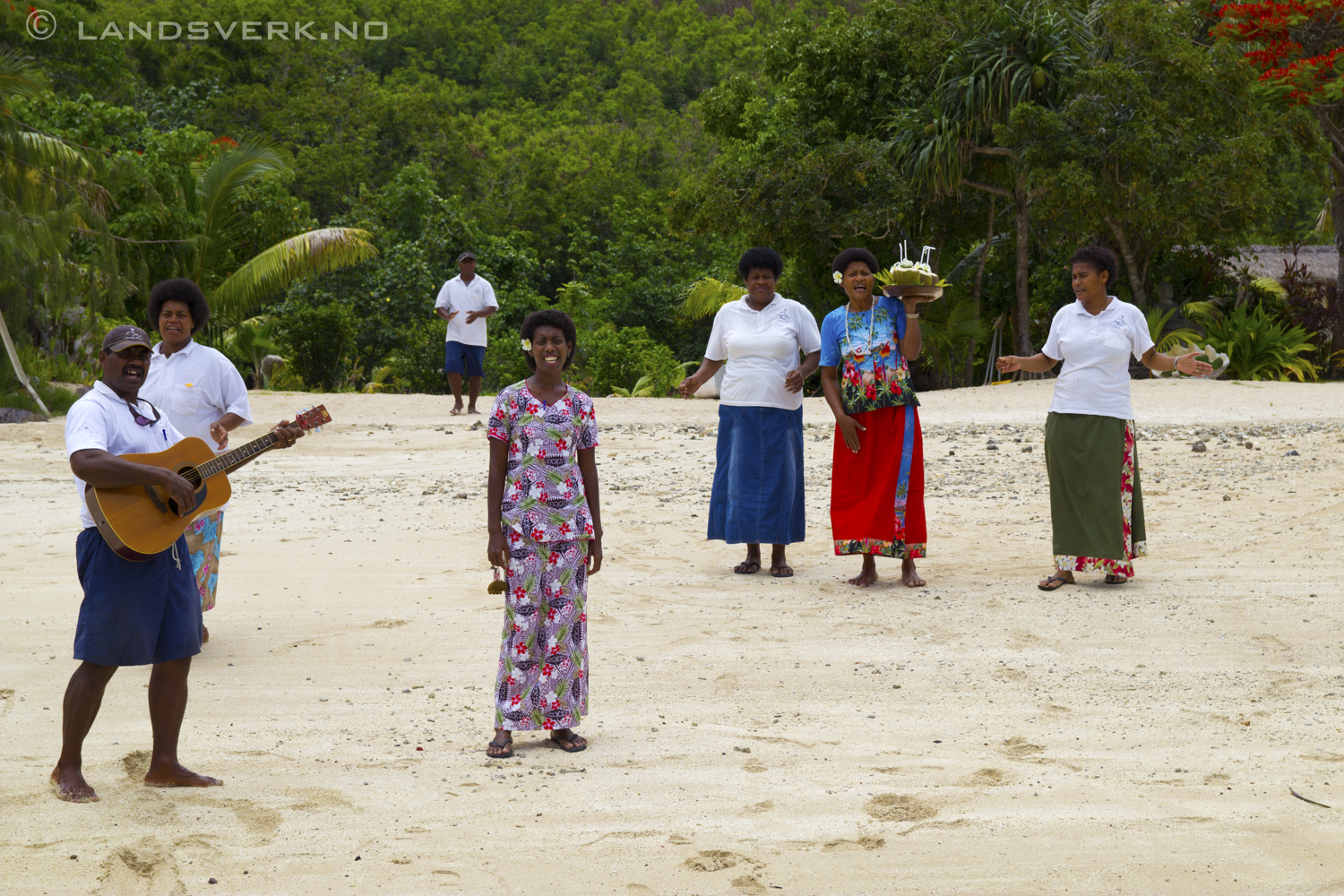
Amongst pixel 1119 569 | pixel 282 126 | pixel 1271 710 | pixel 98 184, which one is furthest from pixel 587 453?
pixel 282 126

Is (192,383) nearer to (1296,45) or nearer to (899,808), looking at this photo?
(899,808)

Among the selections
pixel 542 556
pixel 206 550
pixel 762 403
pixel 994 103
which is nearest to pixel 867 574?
pixel 762 403

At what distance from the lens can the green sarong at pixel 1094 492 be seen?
21.2ft

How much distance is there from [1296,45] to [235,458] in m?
20.0

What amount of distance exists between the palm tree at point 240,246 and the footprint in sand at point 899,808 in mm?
17210

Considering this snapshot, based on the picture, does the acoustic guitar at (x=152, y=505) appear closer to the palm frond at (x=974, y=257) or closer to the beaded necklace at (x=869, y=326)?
the beaded necklace at (x=869, y=326)

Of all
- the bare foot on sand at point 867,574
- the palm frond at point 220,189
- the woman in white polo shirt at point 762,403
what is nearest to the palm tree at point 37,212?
the palm frond at point 220,189

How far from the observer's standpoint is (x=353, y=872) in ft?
10.7

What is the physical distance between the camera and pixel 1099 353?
6391 mm

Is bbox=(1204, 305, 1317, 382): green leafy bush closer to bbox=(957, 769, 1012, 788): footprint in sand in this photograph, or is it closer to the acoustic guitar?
bbox=(957, 769, 1012, 788): footprint in sand

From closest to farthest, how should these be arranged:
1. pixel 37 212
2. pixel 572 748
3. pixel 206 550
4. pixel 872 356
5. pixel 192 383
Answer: pixel 572 748, pixel 192 383, pixel 206 550, pixel 872 356, pixel 37 212

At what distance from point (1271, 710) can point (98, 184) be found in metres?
16.4

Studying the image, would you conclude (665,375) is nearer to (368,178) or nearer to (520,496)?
(368,178)

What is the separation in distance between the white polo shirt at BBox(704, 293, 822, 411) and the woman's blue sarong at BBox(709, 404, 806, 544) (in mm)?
75
